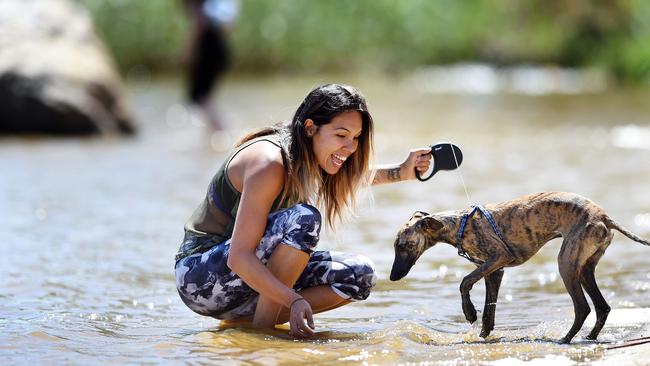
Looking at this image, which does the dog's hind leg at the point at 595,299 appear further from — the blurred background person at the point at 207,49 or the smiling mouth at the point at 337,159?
the blurred background person at the point at 207,49

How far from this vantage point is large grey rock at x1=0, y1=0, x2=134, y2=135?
12.9 m

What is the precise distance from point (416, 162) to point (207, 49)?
795cm

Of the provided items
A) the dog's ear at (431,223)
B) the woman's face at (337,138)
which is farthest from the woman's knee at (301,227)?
the dog's ear at (431,223)

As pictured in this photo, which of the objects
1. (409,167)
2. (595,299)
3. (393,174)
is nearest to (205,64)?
(393,174)

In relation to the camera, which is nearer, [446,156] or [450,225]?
[450,225]

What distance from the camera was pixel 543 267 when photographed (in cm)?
670

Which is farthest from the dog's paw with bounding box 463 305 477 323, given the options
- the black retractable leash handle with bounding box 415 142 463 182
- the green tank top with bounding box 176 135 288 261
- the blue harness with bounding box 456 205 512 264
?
the green tank top with bounding box 176 135 288 261

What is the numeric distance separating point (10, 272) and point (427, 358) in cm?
297

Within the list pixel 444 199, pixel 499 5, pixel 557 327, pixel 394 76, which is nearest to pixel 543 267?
pixel 557 327

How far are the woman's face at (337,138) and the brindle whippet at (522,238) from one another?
0.44 m

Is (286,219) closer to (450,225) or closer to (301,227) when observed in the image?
(301,227)

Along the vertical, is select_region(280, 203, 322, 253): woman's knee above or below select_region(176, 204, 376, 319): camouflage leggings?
above

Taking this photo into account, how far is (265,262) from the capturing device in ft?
16.4

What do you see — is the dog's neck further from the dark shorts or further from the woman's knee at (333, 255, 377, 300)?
the dark shorts
